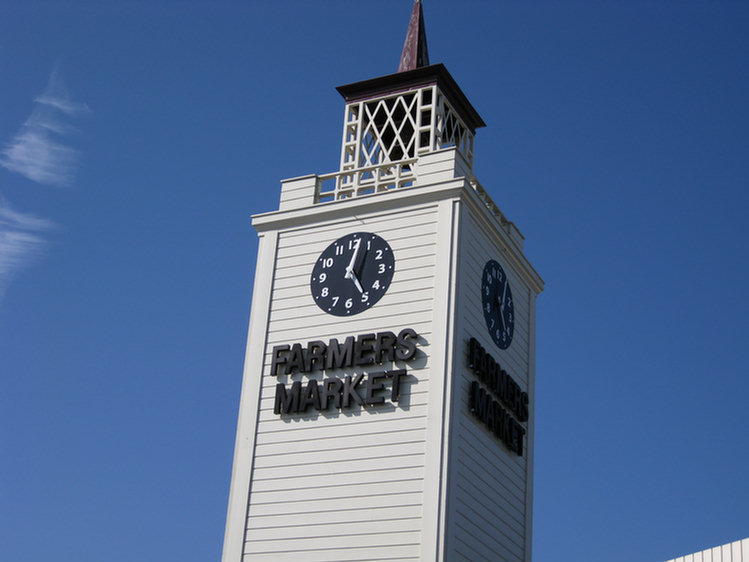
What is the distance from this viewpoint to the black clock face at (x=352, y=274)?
29.9 m

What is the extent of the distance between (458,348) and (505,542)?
5617mm

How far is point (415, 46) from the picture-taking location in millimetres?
36781

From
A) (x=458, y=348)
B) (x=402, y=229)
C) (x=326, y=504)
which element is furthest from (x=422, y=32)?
(x=326, y=504)

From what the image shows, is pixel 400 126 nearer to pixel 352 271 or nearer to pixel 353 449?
pixel 352 271

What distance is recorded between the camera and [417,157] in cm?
3184

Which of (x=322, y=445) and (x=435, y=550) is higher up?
(x=322, y=445)

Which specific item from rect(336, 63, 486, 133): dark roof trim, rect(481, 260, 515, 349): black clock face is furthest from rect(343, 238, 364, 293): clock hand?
rect(336, 63, 486, 133): dark roof trim

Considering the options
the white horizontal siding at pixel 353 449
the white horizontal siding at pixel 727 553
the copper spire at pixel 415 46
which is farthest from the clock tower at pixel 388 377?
the white horizontal siding at pixel 727 553

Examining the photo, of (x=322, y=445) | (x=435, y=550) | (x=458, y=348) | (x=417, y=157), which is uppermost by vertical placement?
(x=417, y=157)

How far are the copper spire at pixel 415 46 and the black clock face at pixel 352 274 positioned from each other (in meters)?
7.88

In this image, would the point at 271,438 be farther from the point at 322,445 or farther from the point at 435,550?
the point at 435,550

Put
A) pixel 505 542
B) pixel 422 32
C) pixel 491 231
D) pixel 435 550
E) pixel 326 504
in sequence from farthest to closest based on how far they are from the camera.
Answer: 1. pixel 422 32
2. pixel 491 231
3. pixel 505 542
4. pixel 326 504
5. pixel 435 550

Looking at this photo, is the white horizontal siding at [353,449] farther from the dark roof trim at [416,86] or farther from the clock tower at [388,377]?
the dark roof trim at [416,86]

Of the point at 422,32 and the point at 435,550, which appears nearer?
the point at 435,550
